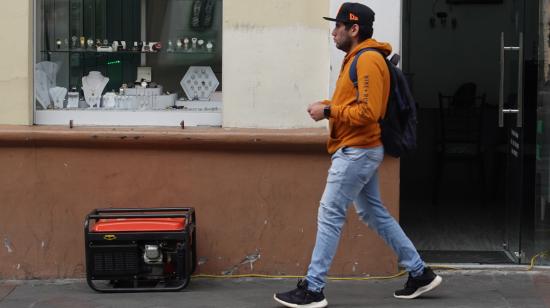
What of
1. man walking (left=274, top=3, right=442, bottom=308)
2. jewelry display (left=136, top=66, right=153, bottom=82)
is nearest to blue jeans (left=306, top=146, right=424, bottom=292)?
man walking (left=274, top=3, right=442, bottom=308)

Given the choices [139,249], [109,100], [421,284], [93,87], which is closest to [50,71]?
[93,87]

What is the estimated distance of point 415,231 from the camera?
8.55 metres

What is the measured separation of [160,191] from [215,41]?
1.13m

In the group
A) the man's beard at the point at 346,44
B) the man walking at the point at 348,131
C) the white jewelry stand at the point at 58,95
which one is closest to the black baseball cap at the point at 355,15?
the man walking at the point at 348,131

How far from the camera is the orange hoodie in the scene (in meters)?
5.66

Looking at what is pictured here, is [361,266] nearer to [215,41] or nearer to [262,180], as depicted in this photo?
[262,180]

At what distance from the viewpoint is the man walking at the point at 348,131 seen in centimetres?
568

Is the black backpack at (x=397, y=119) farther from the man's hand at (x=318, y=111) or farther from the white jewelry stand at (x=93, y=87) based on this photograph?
the white jewelry stand at (x=93, y=87)

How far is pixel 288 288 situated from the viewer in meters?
6.70

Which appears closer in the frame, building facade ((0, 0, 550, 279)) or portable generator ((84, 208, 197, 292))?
portable generator ((84, 208, 197, 292))

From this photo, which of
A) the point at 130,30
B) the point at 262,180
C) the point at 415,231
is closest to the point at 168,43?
the point at 130,30

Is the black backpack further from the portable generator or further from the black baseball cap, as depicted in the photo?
the portable generator

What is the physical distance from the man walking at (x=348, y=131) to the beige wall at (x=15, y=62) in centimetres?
216

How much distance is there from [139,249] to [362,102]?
71.8 inches
